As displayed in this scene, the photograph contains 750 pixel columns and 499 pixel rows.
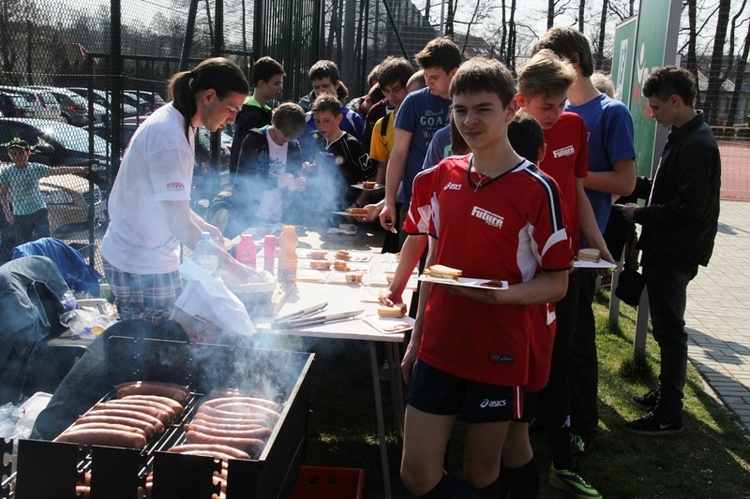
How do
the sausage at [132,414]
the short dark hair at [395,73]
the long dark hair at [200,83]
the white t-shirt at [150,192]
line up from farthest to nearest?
the short dark hair at [395,73] → the long dark hair at [200,83] → the white t-shirt at [150,192] → the sausage at [132,414]

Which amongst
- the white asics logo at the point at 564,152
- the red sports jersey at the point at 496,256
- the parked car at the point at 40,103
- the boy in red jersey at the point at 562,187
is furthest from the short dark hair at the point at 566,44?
the parked car at the point at 40,103

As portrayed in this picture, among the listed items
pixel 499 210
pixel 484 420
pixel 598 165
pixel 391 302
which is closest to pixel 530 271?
pixel 499 210

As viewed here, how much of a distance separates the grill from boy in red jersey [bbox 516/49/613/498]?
4.77 ft

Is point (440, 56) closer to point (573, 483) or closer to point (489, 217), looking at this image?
point (489, 217)

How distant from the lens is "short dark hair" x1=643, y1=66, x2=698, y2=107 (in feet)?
15.3

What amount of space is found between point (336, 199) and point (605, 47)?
2399 centimetres

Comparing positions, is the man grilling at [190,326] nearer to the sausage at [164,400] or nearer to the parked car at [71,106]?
the sausage at [164,400]

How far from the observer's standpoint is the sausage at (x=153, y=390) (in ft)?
10.2

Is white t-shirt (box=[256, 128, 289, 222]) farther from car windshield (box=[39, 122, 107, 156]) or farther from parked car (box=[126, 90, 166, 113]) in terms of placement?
car windshield (box=[39, 122, 107, 156])

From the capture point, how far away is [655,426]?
4844mm

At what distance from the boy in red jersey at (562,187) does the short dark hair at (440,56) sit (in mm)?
1138

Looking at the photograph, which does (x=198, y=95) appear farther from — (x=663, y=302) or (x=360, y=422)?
(x=663, y=302)

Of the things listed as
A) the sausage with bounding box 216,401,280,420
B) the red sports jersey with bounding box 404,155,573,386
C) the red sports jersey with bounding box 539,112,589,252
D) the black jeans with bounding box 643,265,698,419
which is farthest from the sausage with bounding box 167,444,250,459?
the black jeans with bounding box 643,265,698,419

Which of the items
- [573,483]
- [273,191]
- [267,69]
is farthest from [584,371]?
[267,69]
